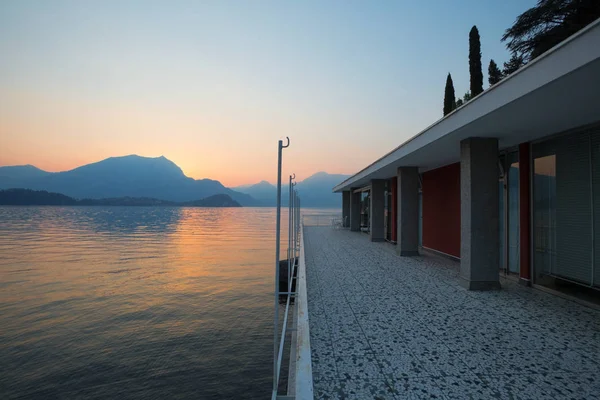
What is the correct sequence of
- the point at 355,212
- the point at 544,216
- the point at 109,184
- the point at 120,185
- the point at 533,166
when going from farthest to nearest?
the point at 120,185
the point at 109,184
the point at 355,212
the point at 533,166
the point at 544,216

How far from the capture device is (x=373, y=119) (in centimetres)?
1897

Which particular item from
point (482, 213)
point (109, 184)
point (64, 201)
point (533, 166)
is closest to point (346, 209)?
point (533, 166)

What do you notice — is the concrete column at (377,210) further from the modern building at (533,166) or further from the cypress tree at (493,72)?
the cypress tree at (493,72)

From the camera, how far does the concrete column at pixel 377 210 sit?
49.6 feet

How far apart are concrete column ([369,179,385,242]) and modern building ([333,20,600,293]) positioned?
6117 millimetres

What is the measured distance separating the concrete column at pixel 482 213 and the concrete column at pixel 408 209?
4.14 meters

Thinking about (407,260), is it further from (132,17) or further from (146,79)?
(146,79)

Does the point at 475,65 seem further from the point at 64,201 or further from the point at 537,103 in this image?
the point at 64,201

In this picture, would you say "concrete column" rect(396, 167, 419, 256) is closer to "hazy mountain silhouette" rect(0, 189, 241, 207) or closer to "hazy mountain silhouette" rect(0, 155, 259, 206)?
"hazy mountain silhouette" rect(0, 189, 241, 207)

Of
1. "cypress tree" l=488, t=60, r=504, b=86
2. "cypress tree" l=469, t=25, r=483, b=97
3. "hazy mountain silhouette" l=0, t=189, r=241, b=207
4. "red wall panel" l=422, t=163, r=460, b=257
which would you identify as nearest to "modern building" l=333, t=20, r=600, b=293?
"red wall panel" l=422, t=163, r=460, b=257

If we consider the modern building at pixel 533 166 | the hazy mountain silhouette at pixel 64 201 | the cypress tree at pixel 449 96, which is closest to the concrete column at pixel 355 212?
the cypress tree at pixel 449 96

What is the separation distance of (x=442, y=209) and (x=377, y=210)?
14.9ft

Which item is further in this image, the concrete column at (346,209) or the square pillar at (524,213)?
the concrete column at (346,209)

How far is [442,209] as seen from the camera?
10.7 meters
